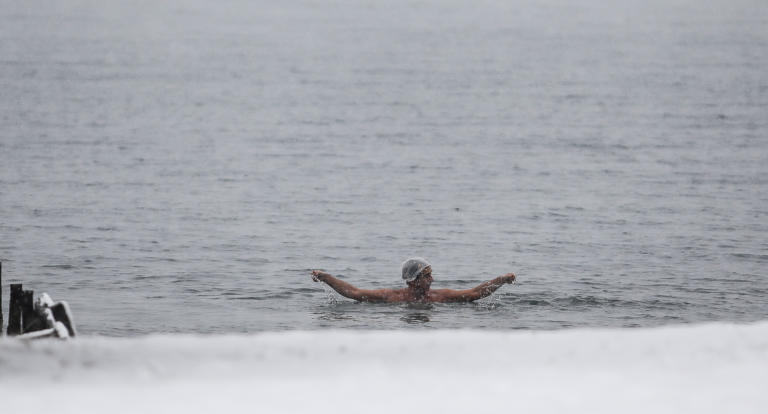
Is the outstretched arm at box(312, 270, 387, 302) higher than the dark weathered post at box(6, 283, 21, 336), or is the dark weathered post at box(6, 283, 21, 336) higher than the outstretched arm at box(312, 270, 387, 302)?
the outstretched arm at box(312, 270, 387, 302)

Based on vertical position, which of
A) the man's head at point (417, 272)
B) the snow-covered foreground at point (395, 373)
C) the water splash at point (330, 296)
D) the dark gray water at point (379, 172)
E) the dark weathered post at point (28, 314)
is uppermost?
the dark gray water at point (379, 172)

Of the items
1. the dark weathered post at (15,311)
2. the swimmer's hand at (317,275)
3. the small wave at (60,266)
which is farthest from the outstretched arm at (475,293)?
the dark weathered post at (15,311)

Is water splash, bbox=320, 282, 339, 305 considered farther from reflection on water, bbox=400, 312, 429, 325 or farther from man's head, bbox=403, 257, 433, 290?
reflection on water, bbox=400, 312, 429, 325

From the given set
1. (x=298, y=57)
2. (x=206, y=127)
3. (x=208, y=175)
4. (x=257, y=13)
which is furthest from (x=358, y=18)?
(x=208, y=175)

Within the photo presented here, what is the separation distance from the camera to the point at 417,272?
10891 mm

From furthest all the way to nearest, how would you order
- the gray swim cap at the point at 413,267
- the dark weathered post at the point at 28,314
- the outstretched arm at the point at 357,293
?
1. the outstretched arm at the point at 357,293
2. the gray swim cap at the point at 413,267
3. the dark weathered post at the point at 28,314

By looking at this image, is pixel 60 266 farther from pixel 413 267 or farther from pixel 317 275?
pixel 413 267

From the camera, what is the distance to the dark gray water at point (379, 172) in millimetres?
12156

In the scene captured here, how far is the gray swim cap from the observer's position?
1084 centimetres

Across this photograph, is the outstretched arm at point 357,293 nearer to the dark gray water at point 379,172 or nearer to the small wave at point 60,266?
the dark gray water at point 379,172

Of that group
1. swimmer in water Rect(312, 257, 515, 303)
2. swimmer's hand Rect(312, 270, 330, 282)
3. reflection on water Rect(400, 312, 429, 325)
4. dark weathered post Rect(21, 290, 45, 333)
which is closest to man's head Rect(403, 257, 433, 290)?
swimmer in water Rect(312, 257, 515, 303)

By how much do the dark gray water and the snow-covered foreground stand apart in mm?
8777

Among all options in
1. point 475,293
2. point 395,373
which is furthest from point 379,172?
point 395,373

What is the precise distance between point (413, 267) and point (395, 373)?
9.46 meters
